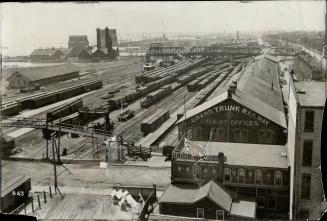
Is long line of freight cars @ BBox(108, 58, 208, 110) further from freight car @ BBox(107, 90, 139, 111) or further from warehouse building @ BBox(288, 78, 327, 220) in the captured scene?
warehouse building @ BBox(288, 78, 327, 220)

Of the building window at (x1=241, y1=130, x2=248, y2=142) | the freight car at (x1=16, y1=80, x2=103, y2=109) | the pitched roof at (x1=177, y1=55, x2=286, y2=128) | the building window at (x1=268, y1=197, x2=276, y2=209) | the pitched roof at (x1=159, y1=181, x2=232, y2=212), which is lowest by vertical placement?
the building window at (x1=268, y1=197, x2=276, y2=209)

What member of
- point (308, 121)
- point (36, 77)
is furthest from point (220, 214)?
point (36, 77)

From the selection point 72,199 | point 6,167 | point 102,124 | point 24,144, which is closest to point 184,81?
point 102,124

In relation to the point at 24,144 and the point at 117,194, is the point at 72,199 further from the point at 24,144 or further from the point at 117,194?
the point at 24,144

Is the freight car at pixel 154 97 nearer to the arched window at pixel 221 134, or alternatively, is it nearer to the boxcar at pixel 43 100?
the boxcar at pixel 43 100

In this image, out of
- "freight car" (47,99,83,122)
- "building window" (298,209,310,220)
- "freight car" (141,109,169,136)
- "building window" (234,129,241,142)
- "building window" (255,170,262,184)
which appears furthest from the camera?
"freight car" (47,99,83,122)

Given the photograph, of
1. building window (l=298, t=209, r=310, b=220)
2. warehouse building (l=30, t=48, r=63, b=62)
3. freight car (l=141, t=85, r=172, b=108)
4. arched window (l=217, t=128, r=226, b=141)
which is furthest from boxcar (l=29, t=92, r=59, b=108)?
warehouse building (l=30, t=48, r=63, b=62)
